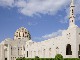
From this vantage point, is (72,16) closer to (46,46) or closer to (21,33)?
(46,46)

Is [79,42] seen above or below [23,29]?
below

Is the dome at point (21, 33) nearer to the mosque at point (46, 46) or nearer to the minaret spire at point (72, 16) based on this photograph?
the mosque at point (46, 46)

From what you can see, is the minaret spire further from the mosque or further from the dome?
the dome

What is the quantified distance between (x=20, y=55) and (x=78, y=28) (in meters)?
34.1

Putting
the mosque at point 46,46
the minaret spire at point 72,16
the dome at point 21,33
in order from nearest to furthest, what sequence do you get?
the mosque at point 46,46
the minaret spire at point 72,16
the dome at point 21,33

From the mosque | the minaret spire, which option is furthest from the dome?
the minaret spire

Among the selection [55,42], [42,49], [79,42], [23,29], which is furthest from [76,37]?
[23,29]

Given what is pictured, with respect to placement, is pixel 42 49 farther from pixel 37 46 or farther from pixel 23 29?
pixel 23 29

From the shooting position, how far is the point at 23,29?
83688mm

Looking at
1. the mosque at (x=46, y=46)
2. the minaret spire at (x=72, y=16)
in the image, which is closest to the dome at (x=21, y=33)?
the mosque at (x=46, y=46)

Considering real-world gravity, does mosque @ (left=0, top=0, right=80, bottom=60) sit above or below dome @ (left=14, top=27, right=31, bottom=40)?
below

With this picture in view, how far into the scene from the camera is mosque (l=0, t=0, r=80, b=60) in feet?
145

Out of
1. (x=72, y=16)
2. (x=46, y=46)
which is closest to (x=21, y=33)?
(x=46, y=46)

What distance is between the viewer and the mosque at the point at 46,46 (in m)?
44.1
